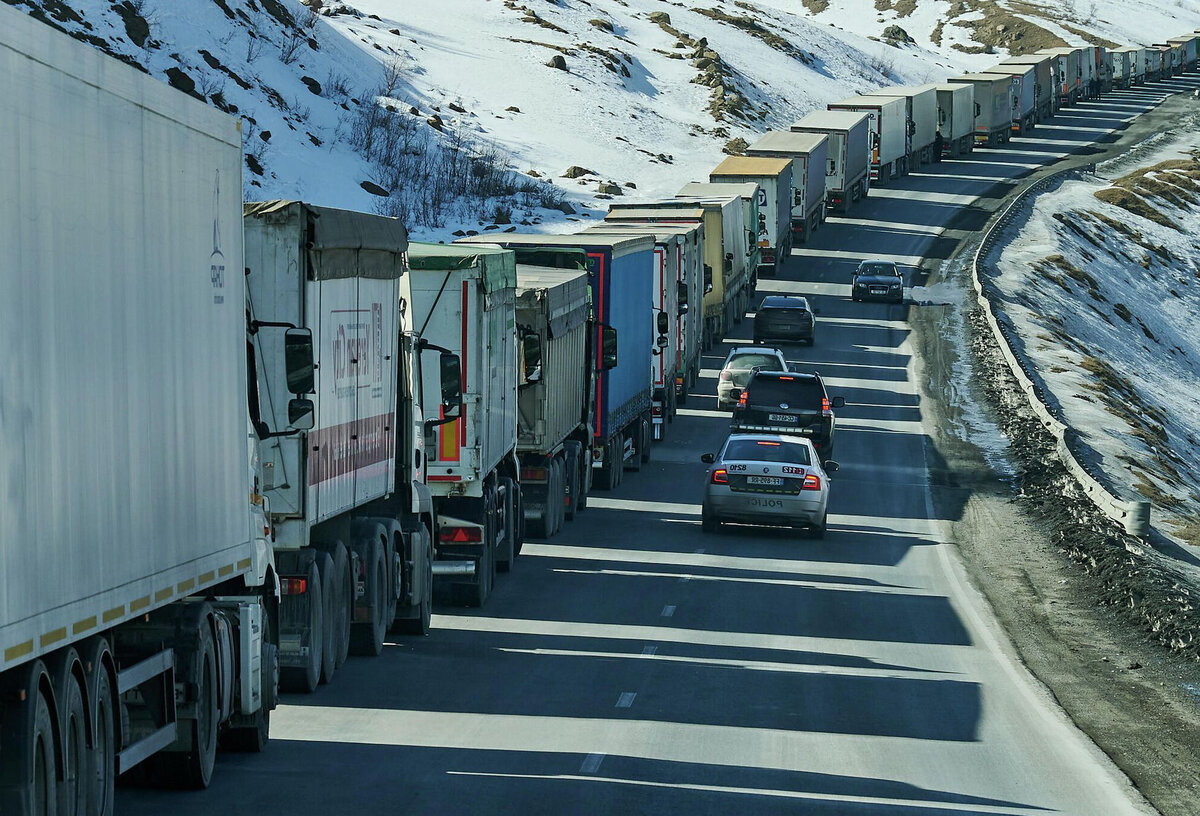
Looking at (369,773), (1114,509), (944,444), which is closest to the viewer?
(369,773)

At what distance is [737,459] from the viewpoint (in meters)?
25.7

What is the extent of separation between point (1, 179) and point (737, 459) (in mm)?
18727

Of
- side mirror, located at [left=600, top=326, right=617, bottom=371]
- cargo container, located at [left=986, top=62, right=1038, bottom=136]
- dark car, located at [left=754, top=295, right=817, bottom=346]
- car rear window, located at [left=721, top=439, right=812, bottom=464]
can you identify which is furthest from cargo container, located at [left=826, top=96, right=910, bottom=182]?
car rear window, located at [left=721, top=439, right=812, bottom=464]

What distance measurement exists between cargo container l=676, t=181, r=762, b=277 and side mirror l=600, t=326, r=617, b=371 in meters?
25.9

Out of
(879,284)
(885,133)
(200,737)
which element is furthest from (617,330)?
(885,133)

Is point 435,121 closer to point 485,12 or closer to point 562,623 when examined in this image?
point 485,12

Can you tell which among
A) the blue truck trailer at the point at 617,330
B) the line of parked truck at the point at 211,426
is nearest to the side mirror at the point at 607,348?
the blue truck trailer at the point at 617,330

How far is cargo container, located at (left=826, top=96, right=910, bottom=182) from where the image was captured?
83.6m

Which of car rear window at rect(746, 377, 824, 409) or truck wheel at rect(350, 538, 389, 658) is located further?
car rear window at rect(746, 377, 824, 409)

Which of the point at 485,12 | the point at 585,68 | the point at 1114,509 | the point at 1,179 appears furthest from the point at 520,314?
the point at 485,12

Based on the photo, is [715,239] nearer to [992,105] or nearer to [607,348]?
[607,348]

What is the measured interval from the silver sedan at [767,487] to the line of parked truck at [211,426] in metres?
2.16

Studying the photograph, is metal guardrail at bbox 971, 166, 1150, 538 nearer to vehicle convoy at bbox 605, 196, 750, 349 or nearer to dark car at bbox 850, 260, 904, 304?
dark car at bbox 850, 260, 904, 304

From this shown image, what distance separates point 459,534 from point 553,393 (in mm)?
5215
